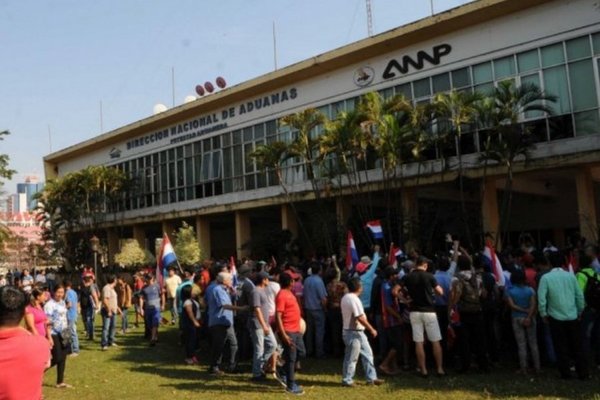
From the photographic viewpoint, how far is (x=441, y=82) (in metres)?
18.5

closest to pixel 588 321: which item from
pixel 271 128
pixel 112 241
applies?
pixel 271 128

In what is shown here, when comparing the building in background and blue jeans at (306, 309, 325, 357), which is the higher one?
the building in background

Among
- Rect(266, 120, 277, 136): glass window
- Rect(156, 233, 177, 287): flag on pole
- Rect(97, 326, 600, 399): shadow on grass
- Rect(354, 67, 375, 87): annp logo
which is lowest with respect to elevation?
Rect(97, 326, 600, 399): shadow on grass

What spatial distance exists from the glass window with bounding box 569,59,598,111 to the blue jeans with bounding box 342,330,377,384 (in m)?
11.3

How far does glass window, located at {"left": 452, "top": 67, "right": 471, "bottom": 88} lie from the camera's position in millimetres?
17891

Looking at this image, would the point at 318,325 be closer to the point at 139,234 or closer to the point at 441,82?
the point at 441,82

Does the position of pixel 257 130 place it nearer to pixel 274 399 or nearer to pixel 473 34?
pixel 473 34

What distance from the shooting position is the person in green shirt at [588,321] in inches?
300

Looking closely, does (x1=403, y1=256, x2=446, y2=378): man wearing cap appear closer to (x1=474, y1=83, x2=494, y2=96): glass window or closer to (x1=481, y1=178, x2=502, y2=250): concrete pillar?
(x1=481, y1=178, x2=502, y2=250): concrete pillar

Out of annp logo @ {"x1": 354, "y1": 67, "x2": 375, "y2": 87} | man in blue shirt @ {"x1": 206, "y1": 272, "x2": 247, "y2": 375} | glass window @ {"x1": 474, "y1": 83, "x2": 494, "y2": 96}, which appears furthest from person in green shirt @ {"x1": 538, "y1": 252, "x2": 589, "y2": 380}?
annp logo @ {"x1": 354, "y1": 67, "x2": 375, "y2": 87}

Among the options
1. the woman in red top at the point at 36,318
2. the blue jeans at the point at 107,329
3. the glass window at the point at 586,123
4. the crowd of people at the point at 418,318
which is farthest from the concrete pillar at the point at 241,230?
the woman in red top at the point at 36,318

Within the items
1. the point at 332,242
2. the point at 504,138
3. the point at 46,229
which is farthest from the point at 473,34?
the point at 46,229

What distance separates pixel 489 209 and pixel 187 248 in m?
13.4

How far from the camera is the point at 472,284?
8.11m
